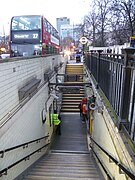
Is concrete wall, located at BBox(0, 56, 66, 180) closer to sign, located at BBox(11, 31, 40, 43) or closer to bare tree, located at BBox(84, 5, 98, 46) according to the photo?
sign, located at BBox(11, 31, 40, 43)

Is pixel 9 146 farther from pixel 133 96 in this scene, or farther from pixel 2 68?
pixel 133 96

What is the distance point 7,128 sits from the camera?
11.8 ft

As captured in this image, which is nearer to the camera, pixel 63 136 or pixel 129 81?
pixel 129 81

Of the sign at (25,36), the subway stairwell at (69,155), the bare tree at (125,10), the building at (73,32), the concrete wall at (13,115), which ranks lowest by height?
the subway stairwell at (69,155)

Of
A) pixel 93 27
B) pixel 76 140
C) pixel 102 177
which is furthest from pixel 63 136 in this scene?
pixel 93 27

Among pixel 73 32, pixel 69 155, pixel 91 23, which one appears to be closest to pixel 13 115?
pixel 69 155

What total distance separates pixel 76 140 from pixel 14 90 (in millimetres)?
6890

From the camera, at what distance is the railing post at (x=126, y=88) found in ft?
8.64

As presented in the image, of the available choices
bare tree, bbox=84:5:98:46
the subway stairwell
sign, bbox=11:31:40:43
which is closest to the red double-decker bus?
sign, bbox=11:31:40:43

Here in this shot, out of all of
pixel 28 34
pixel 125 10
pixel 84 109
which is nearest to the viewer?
pixel 28 34

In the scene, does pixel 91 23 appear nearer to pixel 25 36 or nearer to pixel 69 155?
pixel 25 36

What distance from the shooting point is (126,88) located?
281 centimetres

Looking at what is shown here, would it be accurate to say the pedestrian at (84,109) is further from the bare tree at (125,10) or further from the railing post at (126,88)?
the railing post at (126,88)

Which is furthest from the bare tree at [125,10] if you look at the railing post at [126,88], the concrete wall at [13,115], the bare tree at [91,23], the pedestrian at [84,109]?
the railing post at [126,88]
